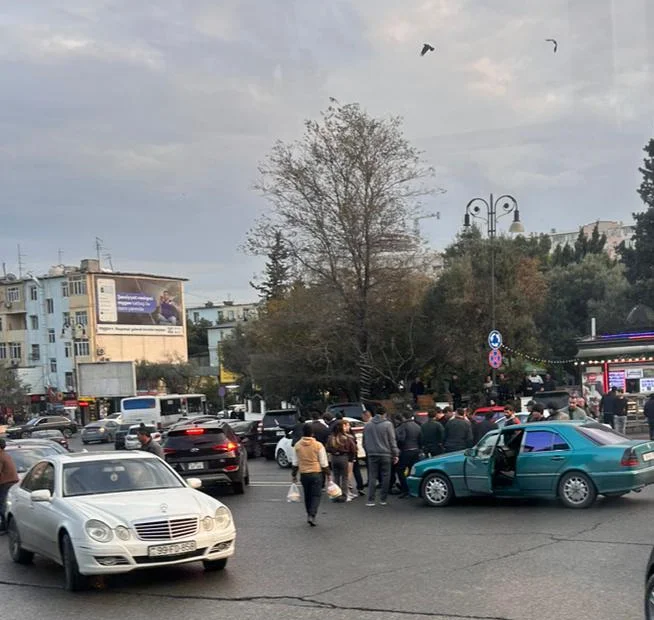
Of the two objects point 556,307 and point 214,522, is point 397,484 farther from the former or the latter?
point 556,307

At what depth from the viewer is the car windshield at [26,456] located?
55.4 ft

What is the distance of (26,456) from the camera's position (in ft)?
56.7

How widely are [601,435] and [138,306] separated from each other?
266ft

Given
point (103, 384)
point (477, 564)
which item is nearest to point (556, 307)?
point (103, 384)

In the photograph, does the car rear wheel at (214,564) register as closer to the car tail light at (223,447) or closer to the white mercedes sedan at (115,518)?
the white mercedes sedan at (115,518)

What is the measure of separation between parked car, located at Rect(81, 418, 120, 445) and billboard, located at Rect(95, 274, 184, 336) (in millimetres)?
32746

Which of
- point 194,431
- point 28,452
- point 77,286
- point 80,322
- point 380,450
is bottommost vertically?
point 380,450

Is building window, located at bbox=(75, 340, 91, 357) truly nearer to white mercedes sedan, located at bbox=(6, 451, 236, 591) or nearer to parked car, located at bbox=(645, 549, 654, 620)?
white mercedes sedan, located at bbox=(6, 451, 236, 591)

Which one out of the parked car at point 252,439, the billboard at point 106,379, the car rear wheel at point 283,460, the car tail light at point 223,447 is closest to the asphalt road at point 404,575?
the car tail light at point 223,447

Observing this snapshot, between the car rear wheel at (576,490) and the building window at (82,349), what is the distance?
77.8 m

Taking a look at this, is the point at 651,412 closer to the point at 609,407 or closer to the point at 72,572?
the point at 609,407

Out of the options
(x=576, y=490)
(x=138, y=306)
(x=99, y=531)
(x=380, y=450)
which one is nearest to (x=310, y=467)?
(x=380, y=450)

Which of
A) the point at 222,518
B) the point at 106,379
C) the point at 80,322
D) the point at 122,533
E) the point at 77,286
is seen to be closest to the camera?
the point at 122,533

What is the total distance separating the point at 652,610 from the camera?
20.2 ft
